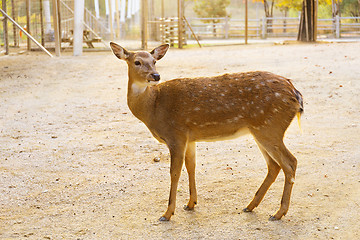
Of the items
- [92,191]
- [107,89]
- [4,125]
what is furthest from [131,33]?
[92,191]

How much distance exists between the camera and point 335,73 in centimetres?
1170

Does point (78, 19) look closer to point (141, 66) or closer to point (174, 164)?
point (141, 66)

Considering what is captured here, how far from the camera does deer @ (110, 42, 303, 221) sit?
182 inches

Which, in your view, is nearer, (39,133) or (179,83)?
(179,83)

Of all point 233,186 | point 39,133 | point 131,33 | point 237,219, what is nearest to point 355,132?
point 233,186

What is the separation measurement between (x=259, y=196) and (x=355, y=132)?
320 centimetres

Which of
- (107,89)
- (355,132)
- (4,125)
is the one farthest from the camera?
(107,89)

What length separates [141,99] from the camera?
16.1ft

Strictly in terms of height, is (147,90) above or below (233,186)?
above

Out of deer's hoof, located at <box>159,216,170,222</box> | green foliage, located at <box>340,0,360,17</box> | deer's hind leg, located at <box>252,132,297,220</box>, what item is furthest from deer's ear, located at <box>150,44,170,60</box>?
green foliage, located at <box>340,0,360,17</box>

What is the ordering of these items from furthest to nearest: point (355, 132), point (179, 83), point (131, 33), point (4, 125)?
point (131, 33)
point (4, 125)
point (355, 132)
point (179, 83)

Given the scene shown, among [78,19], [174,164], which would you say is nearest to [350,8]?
[78,19]

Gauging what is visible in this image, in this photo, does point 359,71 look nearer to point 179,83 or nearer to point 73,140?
point 73,140

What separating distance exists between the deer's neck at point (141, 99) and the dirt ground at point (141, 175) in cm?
89
